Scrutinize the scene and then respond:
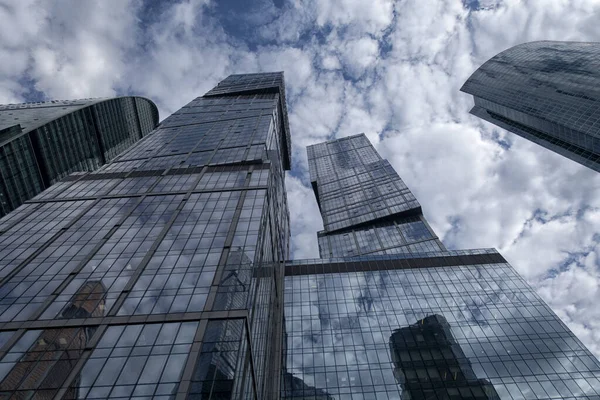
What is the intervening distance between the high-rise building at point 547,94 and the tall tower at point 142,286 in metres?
91.5

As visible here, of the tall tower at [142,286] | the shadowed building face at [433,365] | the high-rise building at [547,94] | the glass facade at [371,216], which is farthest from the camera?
the glass facade at [371,216]

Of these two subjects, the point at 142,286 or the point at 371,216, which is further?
the point at 371,216

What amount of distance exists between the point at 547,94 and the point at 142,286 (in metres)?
133

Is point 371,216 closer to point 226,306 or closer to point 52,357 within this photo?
point 226,306

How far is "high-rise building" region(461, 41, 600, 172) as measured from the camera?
108250mm

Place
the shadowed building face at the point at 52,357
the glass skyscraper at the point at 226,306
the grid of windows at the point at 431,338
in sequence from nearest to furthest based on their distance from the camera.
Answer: the shadowed building face at the point at 52,357 → the glass skyscraper at the point at 226,306 → the grid of windows at the point at 431,338

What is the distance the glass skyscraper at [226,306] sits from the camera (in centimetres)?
2984

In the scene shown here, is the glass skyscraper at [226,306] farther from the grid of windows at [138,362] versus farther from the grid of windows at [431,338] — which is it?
the grid of windows at [431,338]

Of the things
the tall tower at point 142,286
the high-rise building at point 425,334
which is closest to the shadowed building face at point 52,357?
the tall tower at point 142,286

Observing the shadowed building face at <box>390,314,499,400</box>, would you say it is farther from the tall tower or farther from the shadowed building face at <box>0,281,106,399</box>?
the shadowed building face at <box>0,281,106,399</box>

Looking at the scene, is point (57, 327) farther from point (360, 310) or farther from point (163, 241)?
point (360, 310)

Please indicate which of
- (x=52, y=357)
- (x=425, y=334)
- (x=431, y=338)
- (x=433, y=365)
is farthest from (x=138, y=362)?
(x=425, y=334)

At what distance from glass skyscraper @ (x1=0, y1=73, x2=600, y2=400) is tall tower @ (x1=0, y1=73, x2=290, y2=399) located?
16 centimetres

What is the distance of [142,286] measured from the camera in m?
37.5
